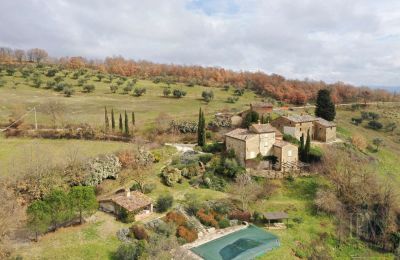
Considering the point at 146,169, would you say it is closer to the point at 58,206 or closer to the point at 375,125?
the point at 58,206

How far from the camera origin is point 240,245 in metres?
30.9

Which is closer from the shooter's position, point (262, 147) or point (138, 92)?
point (262, 147)

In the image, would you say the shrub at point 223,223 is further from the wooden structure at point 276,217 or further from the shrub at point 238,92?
the shrub at point 238,92

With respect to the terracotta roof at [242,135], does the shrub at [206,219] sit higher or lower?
lower

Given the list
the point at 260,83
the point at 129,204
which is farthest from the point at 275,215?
the point at 260,83

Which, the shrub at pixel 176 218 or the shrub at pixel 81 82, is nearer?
the shrub at pixel 176 218

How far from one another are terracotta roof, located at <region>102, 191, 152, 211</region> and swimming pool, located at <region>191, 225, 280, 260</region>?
6998 mm

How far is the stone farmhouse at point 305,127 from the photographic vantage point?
5603 cm

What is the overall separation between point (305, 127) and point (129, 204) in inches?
1389

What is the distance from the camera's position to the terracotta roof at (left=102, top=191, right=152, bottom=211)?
32500 mm

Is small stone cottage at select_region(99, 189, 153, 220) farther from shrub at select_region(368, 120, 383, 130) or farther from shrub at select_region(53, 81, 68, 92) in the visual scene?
shrub at select_region(368, 120, 383, 130)

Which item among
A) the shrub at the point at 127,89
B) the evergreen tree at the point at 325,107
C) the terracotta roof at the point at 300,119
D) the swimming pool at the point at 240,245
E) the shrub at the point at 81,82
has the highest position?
the shrub at the point at 81,82

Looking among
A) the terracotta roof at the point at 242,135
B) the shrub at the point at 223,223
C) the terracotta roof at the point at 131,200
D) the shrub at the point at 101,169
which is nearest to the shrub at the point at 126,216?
the terracotta roof at the point at 131,200

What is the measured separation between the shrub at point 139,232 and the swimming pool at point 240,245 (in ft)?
13.8
